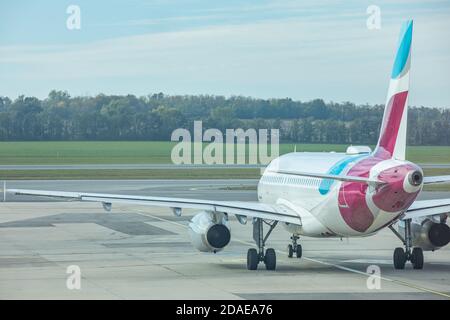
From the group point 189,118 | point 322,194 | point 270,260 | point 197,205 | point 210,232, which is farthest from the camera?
point 189,118

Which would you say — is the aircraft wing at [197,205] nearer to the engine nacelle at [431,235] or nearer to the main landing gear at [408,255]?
the main landing gear at [408,255]

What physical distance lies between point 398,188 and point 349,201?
6.56 feet

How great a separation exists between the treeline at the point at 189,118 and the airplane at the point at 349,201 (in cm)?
1958

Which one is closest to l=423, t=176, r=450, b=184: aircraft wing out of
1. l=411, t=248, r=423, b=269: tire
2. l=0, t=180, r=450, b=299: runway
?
l=411, t=248, r=423, b=269: tire

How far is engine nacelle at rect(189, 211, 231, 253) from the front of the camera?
101ft

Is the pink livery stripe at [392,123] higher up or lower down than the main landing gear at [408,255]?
higher up

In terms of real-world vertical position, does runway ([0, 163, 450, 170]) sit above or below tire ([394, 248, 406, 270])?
below

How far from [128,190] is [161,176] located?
19.4 m

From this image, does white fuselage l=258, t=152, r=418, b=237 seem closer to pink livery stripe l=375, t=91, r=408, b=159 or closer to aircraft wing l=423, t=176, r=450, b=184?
pink livery stripe l=375, t=91, r=408, b=159

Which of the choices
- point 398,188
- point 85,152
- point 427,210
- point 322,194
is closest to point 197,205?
point 322,194

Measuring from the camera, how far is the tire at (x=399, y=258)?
30906mm

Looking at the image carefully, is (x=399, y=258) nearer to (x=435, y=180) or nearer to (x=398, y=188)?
(x=435, y=180)

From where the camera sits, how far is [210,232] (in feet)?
100

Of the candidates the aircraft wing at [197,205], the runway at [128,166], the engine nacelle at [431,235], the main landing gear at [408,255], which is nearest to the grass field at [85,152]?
the runway at [128,166]
